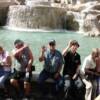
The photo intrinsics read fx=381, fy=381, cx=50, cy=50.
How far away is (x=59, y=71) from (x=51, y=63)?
0.19 metres

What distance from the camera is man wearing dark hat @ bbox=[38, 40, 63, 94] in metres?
6.25

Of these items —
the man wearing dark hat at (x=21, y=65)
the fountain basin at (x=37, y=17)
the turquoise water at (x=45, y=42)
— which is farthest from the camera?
the fountain basin at (x=37, y=17)

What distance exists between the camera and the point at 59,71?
20.6 feet

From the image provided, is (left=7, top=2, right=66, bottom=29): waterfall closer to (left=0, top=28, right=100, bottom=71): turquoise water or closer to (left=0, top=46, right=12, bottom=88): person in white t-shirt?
(left=0, top=28, right=100, bottom=71): turquoise water

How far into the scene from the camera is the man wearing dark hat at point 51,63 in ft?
20.5

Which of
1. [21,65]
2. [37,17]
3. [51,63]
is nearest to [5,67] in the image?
[21,65]

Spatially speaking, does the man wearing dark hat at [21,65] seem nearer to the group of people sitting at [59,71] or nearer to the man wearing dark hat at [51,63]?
the group of people sitting at [59,71]

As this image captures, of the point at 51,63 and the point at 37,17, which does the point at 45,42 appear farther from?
the point at 51,63

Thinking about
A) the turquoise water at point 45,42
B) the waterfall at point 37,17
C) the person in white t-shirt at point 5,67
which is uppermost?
the person in white t-shirt at point 5,67

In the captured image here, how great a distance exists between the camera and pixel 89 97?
5.89 metres

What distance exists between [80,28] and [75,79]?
738 inches

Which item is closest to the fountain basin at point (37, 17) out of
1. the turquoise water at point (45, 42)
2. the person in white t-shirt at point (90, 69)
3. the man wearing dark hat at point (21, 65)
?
the turquoise water at point (45, 42)

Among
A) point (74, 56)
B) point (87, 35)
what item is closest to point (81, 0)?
point (87, 35)

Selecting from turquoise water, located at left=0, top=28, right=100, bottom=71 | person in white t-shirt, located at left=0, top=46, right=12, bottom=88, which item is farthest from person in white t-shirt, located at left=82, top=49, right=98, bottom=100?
turquoise water, located at left=0, top=28, right=100, bottom=71
